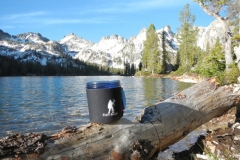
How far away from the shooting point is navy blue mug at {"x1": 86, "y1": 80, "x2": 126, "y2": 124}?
12.3 feet

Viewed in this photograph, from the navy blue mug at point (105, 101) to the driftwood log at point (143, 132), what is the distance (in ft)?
0.80

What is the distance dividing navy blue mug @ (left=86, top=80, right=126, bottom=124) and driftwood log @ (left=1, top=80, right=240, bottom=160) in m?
0.24

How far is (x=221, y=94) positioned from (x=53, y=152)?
4.83 metres

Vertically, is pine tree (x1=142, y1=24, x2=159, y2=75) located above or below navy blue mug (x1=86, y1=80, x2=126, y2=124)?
above

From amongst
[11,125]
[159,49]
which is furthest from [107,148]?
[159,49]

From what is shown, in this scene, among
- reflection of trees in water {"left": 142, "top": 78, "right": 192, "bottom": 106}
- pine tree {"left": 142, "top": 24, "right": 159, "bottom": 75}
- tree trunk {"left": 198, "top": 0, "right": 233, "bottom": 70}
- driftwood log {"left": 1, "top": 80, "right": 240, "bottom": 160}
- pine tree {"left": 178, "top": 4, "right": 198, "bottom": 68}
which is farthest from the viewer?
pine tree {"left": 142, "top": 24, "right": 159, "bottom": 75}

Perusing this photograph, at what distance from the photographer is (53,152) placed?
348cm

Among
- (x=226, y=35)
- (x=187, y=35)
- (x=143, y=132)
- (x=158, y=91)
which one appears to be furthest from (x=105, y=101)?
(x=187, y=35)

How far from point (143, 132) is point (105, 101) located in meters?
1.09

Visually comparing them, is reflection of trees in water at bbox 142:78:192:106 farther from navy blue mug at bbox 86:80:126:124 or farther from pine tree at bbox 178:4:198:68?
pine tree at bbox 178:4:198:68

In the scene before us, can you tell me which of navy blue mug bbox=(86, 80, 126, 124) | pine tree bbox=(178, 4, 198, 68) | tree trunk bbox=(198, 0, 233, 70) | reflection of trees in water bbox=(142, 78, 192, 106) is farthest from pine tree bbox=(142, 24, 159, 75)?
navy blue mug bbox=(86, 80, 126, 124)

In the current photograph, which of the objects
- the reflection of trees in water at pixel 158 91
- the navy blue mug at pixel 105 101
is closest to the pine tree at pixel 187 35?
the reflection of trees in water at pixel 158 91

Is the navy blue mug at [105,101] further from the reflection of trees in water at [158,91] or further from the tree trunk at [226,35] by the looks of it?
the reflection of trees in water at [158,91]

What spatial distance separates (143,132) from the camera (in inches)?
169
